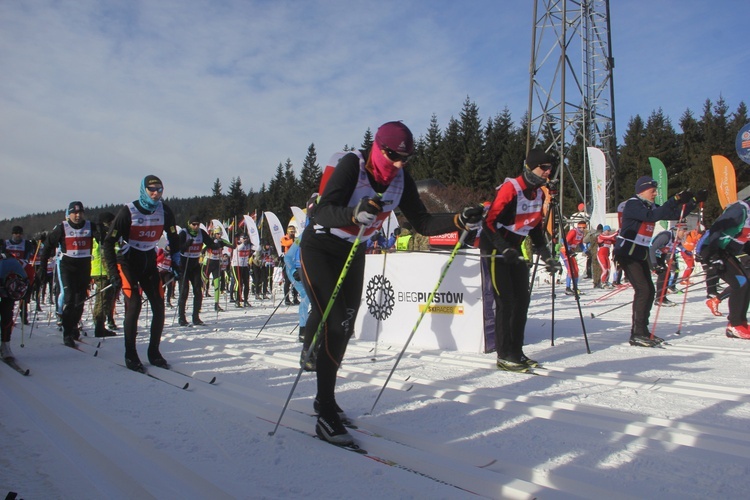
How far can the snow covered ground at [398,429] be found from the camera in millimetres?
2295

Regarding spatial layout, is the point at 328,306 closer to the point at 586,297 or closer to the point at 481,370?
the point at 481,370

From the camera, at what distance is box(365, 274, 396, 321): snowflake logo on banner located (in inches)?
265

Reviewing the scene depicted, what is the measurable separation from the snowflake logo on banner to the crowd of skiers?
2.10 ft

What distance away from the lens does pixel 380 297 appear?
6.84m

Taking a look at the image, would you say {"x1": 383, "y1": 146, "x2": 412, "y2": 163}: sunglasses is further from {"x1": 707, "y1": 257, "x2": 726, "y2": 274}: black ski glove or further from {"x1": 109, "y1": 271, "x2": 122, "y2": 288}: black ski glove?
{"x1": 707, "y1": 257, "x2": 726, "y2": 274}: black ski glove

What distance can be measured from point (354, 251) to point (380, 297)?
12.9 ft

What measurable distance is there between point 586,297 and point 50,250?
1169 cm

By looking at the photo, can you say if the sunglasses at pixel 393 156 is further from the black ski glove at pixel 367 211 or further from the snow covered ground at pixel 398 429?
the snow covered ground at pixel 398 429

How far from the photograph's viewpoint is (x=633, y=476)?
2.37m

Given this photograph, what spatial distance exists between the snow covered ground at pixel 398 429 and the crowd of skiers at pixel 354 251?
40cm

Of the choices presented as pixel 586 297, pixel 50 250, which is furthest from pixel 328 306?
pixel 586 297

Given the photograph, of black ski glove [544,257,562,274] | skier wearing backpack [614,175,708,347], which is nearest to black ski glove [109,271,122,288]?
black ski glove [544,257,562,274]

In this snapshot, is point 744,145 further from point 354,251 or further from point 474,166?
point 474,166

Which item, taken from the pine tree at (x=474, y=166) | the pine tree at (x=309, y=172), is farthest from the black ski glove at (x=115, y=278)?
the pine tree at (x=309, y=172)
